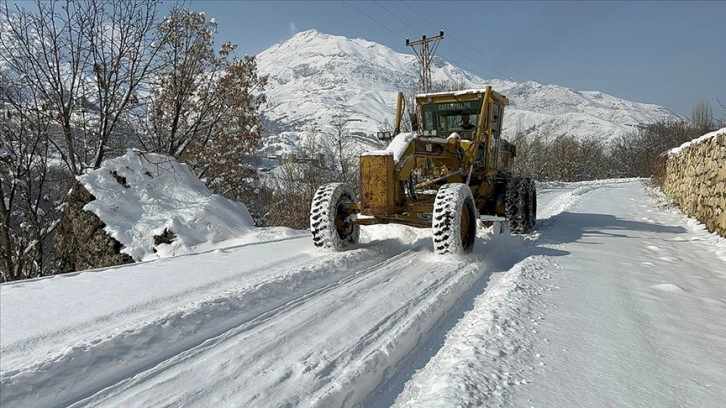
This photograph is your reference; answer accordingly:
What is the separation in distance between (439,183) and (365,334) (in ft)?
16.2

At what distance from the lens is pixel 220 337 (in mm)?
3057

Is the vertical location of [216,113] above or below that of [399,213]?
above

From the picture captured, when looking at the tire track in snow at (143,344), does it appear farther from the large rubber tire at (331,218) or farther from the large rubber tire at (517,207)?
the large rubber tire at (517,207)

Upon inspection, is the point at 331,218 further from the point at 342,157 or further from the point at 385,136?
the point at 342,157

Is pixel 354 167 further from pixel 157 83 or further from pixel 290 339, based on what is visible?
pixel 290 339

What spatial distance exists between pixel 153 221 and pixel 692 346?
727 centimetres

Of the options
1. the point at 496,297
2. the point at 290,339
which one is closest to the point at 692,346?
the point at 496,297

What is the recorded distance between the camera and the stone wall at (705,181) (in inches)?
307

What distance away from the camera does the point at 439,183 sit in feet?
25.4

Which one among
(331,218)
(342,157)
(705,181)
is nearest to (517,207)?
(331,218)

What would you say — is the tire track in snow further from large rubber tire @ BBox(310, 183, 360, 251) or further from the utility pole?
the utility pole

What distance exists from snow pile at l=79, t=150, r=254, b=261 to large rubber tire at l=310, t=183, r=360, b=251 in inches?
84.8

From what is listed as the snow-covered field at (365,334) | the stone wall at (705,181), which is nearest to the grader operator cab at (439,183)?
the snow-covered field at (365,334)

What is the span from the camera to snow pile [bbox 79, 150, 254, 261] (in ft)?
23.1
